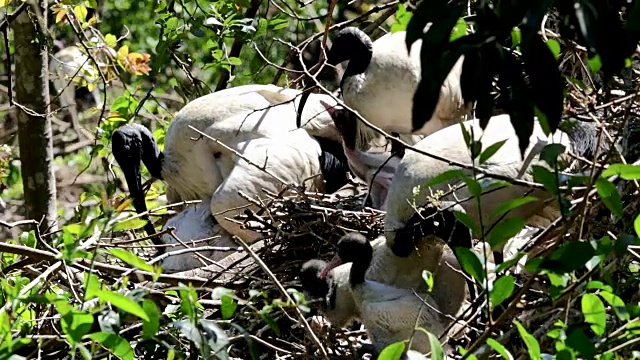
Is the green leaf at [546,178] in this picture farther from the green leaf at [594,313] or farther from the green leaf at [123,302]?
the green leaf at [123,302]

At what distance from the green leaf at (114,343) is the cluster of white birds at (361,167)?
29.5 inches

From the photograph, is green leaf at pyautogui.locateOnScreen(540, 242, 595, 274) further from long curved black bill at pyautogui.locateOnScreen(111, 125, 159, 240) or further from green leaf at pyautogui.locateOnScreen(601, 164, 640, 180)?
long curved black bill at pyautogui.locateOnScreen(111, 125, 159, 240)

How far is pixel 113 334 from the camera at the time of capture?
2.29 m

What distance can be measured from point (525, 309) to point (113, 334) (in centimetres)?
123

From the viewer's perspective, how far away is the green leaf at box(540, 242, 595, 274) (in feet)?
7.43

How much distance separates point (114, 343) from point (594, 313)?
33.9 inches

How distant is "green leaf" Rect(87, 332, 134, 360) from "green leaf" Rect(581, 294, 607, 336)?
2.73ft

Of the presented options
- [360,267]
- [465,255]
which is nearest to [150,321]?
[465,255]

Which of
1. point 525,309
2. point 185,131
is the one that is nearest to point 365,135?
point 185,131

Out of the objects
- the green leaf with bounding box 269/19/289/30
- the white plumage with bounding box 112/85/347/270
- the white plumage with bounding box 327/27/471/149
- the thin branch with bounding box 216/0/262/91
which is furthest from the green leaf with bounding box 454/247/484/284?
the thin branch with bounding box 216/0/262/91

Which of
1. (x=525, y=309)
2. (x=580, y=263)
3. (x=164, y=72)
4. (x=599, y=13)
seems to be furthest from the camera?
(x=164, y=72)

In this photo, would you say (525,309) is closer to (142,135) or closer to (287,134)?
(287,134)

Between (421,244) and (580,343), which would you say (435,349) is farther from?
(421,244)

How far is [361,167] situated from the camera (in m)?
4.45
